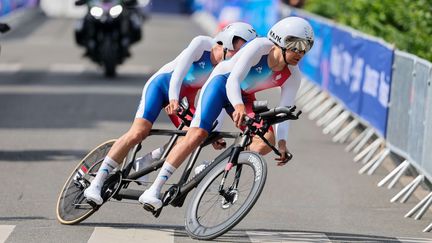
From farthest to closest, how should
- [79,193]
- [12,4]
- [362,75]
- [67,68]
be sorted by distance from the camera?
[12,4] < [67,68] < [362,75] < [79,193]

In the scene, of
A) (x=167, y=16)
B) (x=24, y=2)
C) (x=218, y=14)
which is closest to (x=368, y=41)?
(x=218, y=14)

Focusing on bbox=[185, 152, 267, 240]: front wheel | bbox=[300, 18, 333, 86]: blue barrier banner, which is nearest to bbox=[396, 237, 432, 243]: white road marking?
bbox=[185, 152, 267, 240]: front wheel

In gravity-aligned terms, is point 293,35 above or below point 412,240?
above

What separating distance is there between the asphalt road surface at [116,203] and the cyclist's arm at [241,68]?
1.11 metres

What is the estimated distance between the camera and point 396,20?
22375mm

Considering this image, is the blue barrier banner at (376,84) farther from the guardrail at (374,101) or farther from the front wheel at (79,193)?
the front wheel at (79,193)

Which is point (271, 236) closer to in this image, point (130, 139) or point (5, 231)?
point (130, 139)

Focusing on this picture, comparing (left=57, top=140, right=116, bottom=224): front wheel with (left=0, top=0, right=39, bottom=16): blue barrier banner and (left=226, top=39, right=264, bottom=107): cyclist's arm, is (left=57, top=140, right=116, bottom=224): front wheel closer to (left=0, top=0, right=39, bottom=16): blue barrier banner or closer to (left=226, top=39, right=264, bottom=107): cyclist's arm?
(left=226, top=39, right=264, bottom=107): cyclist's arm

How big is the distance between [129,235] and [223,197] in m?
0.88

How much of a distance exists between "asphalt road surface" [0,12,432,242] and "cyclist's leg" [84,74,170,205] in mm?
330

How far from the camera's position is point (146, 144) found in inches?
688

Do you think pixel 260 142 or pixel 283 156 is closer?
pixel 283 156

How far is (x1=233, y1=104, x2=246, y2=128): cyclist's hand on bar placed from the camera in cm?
1045

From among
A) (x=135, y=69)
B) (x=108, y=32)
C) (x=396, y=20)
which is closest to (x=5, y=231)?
(x=396, y=20)
